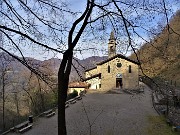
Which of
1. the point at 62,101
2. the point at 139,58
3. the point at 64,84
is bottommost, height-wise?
the point at 62,101

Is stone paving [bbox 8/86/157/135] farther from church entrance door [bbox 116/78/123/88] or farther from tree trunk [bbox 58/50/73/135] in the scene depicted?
church entrance door [bbox 116/78/123/88]

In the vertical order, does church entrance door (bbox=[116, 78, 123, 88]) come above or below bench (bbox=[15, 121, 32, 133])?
above

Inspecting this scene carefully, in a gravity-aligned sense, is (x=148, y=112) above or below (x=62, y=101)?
below

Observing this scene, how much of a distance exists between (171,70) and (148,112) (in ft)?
98.4

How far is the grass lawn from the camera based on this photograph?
13.2 metres

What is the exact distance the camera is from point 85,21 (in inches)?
207

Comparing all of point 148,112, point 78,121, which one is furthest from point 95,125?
point 148,112

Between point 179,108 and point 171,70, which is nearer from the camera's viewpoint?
point 179,108

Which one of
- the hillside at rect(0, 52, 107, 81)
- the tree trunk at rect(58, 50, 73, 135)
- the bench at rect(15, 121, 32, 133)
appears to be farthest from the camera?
the bench at rect(15, 121, 32, 133)

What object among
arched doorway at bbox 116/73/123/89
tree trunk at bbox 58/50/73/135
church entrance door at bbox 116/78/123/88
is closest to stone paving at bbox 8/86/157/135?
tree trunk at bbox 58/50/73/135

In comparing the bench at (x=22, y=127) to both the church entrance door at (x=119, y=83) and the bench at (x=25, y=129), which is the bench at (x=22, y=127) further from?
the church entrance door at (x=119, y=83)

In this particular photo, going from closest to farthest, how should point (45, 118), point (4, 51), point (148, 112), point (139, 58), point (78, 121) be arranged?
point (4, 51) < point (139, 58) < point (78, 121) < point (45, 118) < point (148, 112)

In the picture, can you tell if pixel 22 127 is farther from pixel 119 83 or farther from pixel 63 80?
pixel 119 83

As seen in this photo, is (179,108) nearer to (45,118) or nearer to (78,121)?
(78,121)
